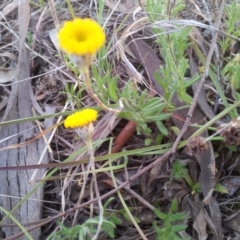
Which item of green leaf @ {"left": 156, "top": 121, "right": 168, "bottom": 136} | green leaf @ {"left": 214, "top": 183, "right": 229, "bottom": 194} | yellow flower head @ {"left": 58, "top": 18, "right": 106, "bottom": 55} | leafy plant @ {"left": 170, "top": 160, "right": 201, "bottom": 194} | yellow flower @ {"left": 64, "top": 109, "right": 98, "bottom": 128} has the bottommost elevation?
green leaf @ {"left": 214, "top": 183, "right": 229, "bottom": 194}

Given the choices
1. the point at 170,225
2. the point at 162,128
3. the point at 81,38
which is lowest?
the point at 170,225

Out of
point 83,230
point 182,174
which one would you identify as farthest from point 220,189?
point 83,230

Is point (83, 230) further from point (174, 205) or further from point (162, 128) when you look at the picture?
point (162, 128)

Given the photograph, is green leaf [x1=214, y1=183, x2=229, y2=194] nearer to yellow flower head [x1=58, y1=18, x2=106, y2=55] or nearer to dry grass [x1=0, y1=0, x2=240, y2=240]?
dry grass [x1=0, y1=0, x2=240, y2=240]

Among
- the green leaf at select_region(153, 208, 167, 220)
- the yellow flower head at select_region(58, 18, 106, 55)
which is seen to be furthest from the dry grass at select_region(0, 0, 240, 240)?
the yellow flower head at select_region(58, 18, 106, 55)

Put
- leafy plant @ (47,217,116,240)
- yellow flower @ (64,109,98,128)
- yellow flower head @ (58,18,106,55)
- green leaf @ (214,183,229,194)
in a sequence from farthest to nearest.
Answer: green leaf @ (214,183,229,194) < leafy plant @ (47,217,116,240) < yellow flower @ (64,109,98,128) < yellow flower head @ (58,18,106,55)

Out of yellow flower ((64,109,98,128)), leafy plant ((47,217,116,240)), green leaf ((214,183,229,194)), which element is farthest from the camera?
green leaf ((214,183,229,194))

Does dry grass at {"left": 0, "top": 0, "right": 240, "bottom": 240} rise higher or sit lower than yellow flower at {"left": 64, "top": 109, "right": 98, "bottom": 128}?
lower

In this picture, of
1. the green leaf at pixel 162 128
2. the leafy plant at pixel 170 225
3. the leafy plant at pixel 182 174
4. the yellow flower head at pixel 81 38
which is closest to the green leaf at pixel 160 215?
the leafy plant at pixel 170 225

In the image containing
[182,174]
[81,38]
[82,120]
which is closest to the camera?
[81,38]

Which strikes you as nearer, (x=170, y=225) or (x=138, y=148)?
(x=170, y=225)
